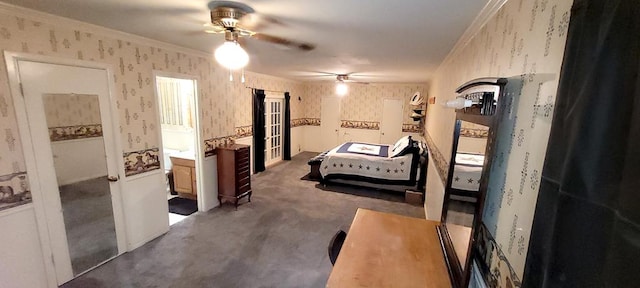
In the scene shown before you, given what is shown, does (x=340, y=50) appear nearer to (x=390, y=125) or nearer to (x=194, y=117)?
(x=194, y=117)

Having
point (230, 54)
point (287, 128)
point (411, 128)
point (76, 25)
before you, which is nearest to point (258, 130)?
point (287, 128)

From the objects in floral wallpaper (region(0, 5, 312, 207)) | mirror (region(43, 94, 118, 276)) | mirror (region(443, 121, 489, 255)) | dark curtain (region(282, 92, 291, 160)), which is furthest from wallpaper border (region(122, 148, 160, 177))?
dark curtain (region(282, 92, 291, 160))

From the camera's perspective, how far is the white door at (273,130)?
599 centimetres

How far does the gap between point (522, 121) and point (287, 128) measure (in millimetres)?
5911

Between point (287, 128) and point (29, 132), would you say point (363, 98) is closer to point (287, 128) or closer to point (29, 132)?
point (287, 128)

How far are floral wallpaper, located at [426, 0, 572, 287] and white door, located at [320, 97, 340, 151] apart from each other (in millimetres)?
6394

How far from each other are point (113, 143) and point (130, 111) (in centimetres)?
35

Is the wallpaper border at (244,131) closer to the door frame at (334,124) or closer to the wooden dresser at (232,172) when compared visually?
the wooden dresser at (232,172)

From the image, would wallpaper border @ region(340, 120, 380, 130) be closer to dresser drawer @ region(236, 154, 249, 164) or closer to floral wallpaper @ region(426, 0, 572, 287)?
dresser drawer @ region(236, 154, 249, 164)

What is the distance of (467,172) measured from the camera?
1377 mm

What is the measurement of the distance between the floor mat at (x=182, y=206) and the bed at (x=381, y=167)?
7.35ft

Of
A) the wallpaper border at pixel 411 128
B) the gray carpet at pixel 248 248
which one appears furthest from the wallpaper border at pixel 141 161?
the wallpaper border at pixel 411 128

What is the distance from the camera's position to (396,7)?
1.48m

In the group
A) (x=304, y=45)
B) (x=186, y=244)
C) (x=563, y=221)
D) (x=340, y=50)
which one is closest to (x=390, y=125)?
(x=340, y=50)
